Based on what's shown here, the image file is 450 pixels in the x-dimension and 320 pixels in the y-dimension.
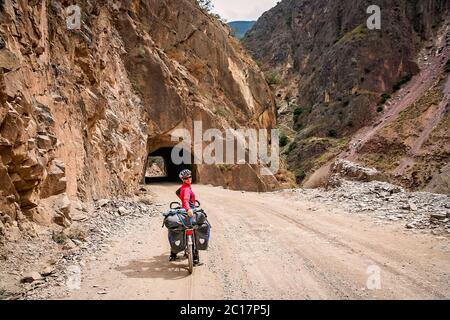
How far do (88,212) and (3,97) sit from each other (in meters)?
4.17

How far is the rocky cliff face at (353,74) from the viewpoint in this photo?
45.6 meters

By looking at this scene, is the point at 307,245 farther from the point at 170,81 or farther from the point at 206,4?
the point at 206,4

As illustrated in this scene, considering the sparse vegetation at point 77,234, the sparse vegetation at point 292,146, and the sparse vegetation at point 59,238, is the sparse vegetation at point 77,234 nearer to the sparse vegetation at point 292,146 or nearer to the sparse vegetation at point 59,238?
the sparse vegetation at point 59,238

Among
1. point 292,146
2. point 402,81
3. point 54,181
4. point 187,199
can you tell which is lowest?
point 187,199

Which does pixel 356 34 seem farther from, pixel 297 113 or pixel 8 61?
pixel 8 61

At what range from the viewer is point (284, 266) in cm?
670

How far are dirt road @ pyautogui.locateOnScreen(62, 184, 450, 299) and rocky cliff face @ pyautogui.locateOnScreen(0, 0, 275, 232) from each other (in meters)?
2.53

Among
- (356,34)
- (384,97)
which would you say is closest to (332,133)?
(384,97)

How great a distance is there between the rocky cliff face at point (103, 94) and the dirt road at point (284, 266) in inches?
99.5

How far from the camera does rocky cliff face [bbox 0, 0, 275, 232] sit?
802cm

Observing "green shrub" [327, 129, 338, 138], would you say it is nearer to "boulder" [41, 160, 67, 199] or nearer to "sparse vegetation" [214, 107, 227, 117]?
"sparse vegetation" [214, 107, 227, 117]

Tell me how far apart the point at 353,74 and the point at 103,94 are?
40.8m
